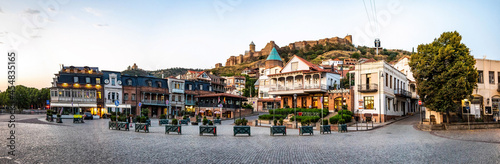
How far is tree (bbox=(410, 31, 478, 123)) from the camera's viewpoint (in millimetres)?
29828

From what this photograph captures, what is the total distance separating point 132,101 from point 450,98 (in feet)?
180

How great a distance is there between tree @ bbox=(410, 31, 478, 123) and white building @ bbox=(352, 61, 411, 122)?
26.9 ft

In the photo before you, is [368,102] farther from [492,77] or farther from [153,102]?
[153,102]

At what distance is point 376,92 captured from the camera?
4134 centimetres

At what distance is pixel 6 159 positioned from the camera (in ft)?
37.4

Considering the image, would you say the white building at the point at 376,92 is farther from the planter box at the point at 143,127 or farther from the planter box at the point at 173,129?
the planter box at the point at 143,127

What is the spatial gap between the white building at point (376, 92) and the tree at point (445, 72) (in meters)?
8.19

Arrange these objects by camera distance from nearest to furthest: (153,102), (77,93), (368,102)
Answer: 1. (368,102)
2. (77,93)
3. (153,102)

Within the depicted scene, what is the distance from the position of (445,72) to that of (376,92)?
11.4 m

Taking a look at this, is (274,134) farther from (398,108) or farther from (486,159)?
(398,108)

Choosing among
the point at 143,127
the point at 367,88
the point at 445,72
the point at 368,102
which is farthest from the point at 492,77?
the point at 143,127

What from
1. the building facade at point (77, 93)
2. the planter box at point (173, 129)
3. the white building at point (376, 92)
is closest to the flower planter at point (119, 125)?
the planter box at point (173, 129)

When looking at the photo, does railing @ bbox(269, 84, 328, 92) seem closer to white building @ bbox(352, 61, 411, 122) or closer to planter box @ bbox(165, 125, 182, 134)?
white building @ bbox(352, 61, 411, 122)

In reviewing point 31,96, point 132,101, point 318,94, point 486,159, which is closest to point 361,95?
point 318,94
